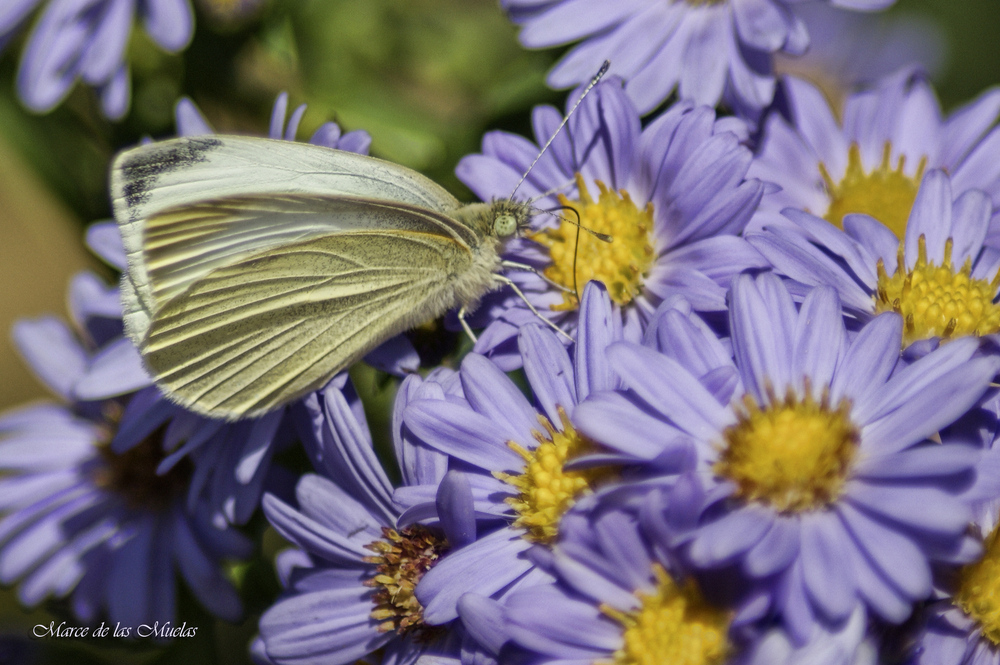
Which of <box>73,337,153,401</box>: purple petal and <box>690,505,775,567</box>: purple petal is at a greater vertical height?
<box>73,337,153,401</box>: purple petal

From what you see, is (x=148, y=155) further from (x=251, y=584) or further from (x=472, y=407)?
(x=251, y=584)

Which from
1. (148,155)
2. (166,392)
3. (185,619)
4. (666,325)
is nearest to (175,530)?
(185,619)

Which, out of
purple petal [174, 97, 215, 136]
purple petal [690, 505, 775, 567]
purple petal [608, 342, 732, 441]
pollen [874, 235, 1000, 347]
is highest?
purple petal [174, 97, 215, 136]

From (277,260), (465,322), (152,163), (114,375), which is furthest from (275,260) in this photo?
(114,375)

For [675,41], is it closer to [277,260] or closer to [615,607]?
[277,260]

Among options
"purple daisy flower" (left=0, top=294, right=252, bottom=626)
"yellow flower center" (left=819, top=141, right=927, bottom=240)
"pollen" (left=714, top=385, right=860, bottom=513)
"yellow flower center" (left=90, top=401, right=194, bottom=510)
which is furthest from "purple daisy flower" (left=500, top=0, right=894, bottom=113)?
"yellow flower center" (left=90, top=401, right=194, bottom=510)

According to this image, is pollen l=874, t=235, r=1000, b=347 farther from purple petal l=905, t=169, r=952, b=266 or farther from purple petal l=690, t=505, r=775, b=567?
purple petal l=690, t=505, r=775, b=567
